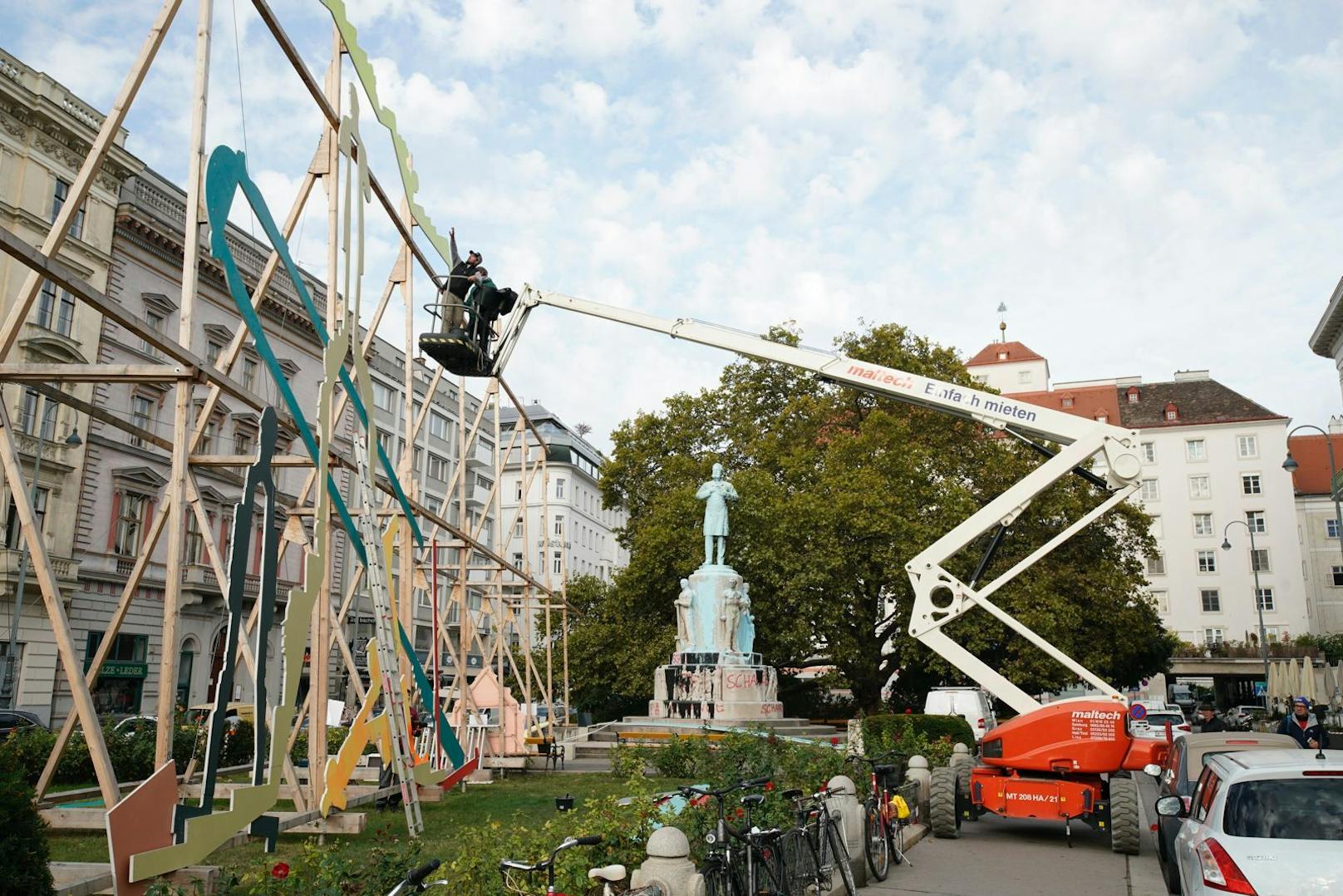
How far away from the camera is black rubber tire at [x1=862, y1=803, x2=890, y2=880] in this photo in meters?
10.3

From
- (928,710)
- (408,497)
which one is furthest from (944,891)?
(928,710)

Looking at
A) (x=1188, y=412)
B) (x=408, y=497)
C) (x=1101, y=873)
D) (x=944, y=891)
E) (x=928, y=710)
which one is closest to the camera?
(x=944, y=891)

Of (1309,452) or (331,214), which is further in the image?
(1309,452)

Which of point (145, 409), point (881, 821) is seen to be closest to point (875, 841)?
point (881, 821)

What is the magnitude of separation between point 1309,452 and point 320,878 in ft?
273

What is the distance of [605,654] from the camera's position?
3519 cm

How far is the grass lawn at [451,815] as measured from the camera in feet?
33.0

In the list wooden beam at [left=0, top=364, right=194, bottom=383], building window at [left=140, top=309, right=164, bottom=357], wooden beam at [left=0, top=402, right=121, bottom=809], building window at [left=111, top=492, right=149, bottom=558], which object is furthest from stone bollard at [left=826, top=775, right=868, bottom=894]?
building window at [left=140, top=309, right=164, bottom=357]

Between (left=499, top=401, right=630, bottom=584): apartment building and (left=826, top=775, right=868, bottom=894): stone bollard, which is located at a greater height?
(left=499, top=401, right=630, bottom=584): apartment building

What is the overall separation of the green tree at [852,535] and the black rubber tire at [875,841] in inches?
854

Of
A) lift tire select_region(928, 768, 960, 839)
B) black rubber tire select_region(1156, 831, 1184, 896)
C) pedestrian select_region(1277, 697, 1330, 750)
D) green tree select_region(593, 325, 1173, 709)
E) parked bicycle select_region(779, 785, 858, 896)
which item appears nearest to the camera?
parked bicycle select_region(779, 785, 858, 896)

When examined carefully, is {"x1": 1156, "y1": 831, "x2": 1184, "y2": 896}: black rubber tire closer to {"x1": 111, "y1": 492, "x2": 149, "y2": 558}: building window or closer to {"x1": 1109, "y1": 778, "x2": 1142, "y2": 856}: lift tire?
{"x1": 1109, "y1": 778, "x2": 1142, "y2": 856}: lift tire

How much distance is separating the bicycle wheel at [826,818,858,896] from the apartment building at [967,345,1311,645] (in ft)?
210

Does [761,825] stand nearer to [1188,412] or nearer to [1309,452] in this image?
[1188,412]
